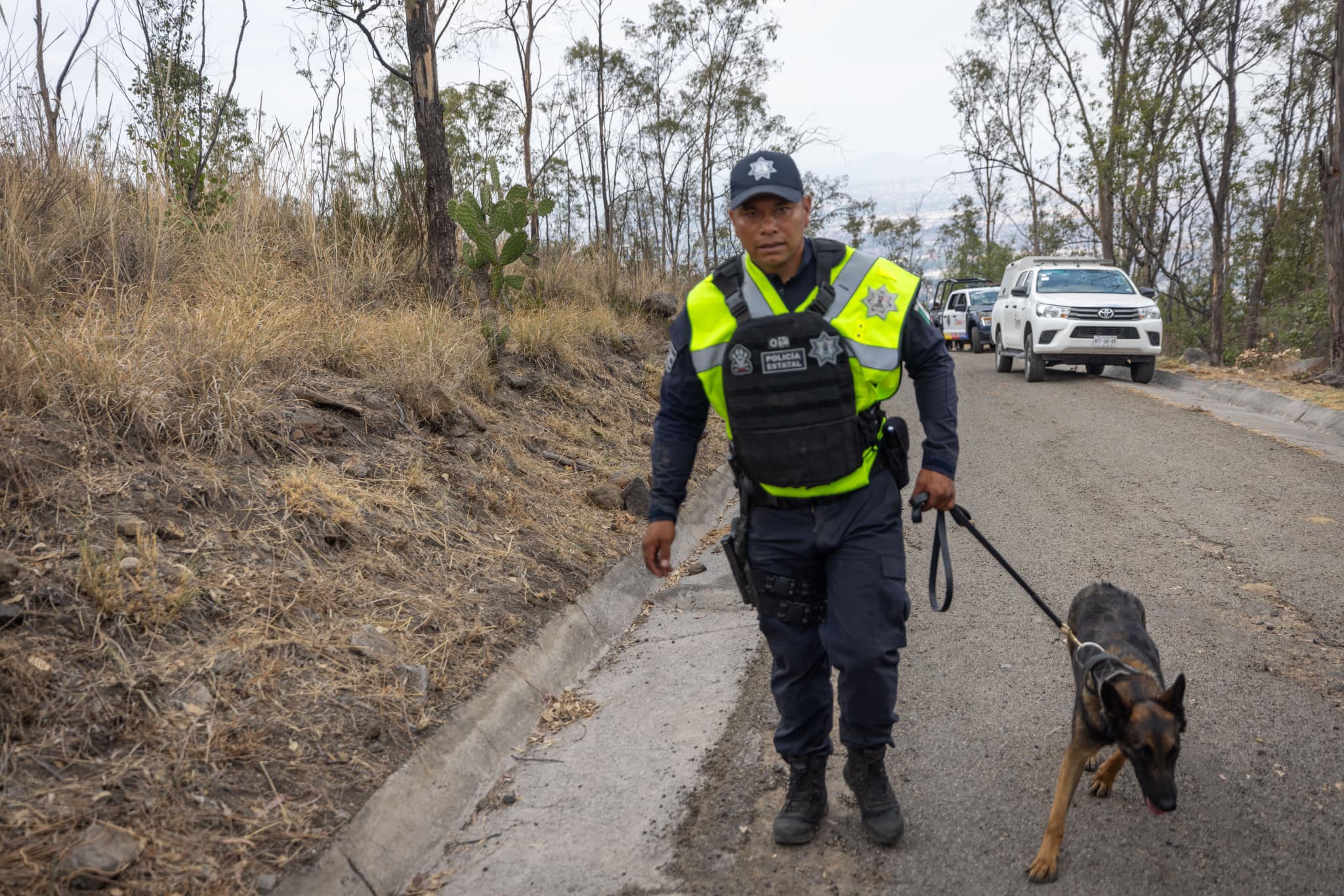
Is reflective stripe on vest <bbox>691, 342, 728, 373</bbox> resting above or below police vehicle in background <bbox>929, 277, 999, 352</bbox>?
below

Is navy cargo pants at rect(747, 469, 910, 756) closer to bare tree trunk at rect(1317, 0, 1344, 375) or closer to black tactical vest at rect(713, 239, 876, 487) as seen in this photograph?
black tactical vest at rect(713, 239, 876, 487)

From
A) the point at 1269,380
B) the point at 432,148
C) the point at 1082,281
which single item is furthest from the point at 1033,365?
the point at 432,148

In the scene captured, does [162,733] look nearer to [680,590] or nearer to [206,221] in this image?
[680,590]

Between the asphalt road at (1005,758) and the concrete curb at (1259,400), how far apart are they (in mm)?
4678

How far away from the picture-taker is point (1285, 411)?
11492mm

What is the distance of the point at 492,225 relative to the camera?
9148 mm

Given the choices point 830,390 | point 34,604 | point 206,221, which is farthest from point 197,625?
point 206,221

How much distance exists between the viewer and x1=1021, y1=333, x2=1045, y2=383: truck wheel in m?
16.0

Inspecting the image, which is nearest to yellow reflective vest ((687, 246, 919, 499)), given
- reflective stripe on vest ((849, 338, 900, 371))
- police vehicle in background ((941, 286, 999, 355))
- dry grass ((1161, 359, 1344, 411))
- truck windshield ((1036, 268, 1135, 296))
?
reflective stripe on vest ((849, 338, 900, 371))

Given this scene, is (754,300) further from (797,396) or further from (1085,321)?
(1085,321)

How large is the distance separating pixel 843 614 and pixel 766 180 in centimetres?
134

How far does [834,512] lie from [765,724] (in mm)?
1302

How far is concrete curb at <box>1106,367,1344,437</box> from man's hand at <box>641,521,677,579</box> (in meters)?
9.50

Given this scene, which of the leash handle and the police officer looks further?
the leash handle
